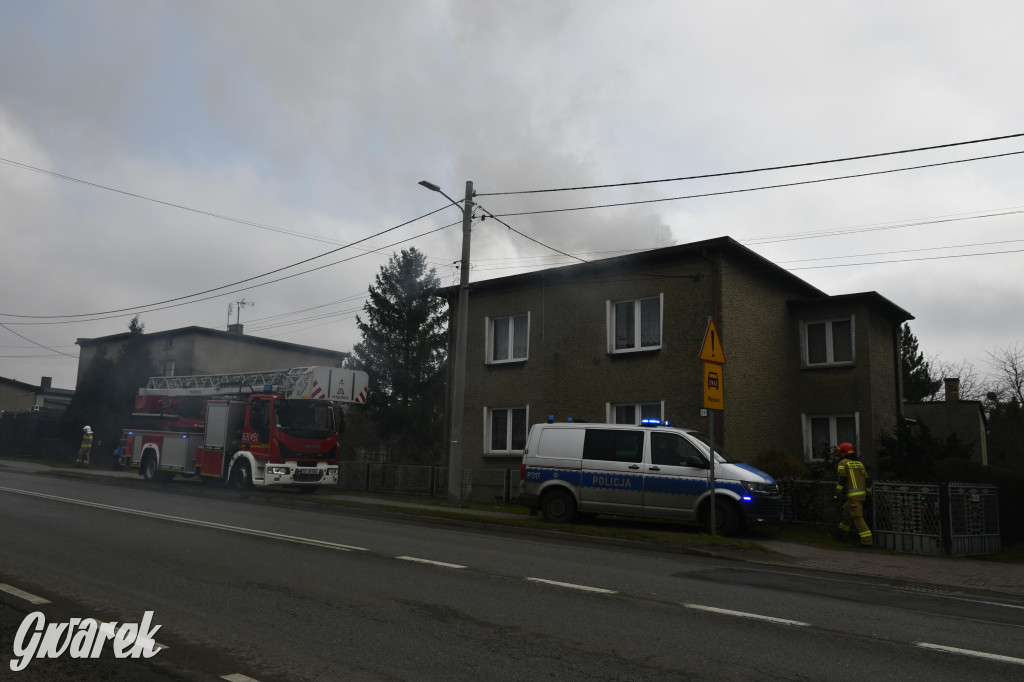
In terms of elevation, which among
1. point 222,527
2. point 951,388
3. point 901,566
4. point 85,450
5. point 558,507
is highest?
point 951,388

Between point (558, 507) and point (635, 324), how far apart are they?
632cm

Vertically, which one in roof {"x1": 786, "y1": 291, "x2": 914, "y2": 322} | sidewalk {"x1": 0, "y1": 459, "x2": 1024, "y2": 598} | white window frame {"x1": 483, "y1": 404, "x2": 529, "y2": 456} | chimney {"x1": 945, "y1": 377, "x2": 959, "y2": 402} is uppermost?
roof {"x1": 786, "y1": 291, "x2": 914, "y2": 322}

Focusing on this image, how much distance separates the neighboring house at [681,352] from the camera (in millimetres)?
18625

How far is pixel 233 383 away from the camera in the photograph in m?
23.5

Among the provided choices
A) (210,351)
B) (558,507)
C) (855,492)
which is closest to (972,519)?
(855,492)

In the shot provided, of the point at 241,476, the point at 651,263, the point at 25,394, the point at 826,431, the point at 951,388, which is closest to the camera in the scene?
the point at 651,263

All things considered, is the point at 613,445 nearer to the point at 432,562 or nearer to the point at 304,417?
the point at 432,562

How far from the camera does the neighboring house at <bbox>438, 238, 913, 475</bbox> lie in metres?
18.6

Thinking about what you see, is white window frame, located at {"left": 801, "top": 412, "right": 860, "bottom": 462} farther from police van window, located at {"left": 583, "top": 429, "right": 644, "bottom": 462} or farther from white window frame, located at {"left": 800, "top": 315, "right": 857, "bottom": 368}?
police van window, located at {"left": 583, "top": 429, "right": 644, "bottom": 462}

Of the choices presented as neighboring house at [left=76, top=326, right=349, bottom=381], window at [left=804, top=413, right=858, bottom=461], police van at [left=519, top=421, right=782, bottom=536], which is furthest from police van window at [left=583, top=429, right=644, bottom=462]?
neighboring house at [left=76, top=326, right=349, bottom=381]

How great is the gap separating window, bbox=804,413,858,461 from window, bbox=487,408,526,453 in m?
7.76

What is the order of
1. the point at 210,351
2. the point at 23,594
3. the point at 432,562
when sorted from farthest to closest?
the point at 210,351 → the point at 432,562 → the point at 23,594

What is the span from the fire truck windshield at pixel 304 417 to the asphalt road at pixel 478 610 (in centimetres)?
941

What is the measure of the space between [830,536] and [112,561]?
1164cm
